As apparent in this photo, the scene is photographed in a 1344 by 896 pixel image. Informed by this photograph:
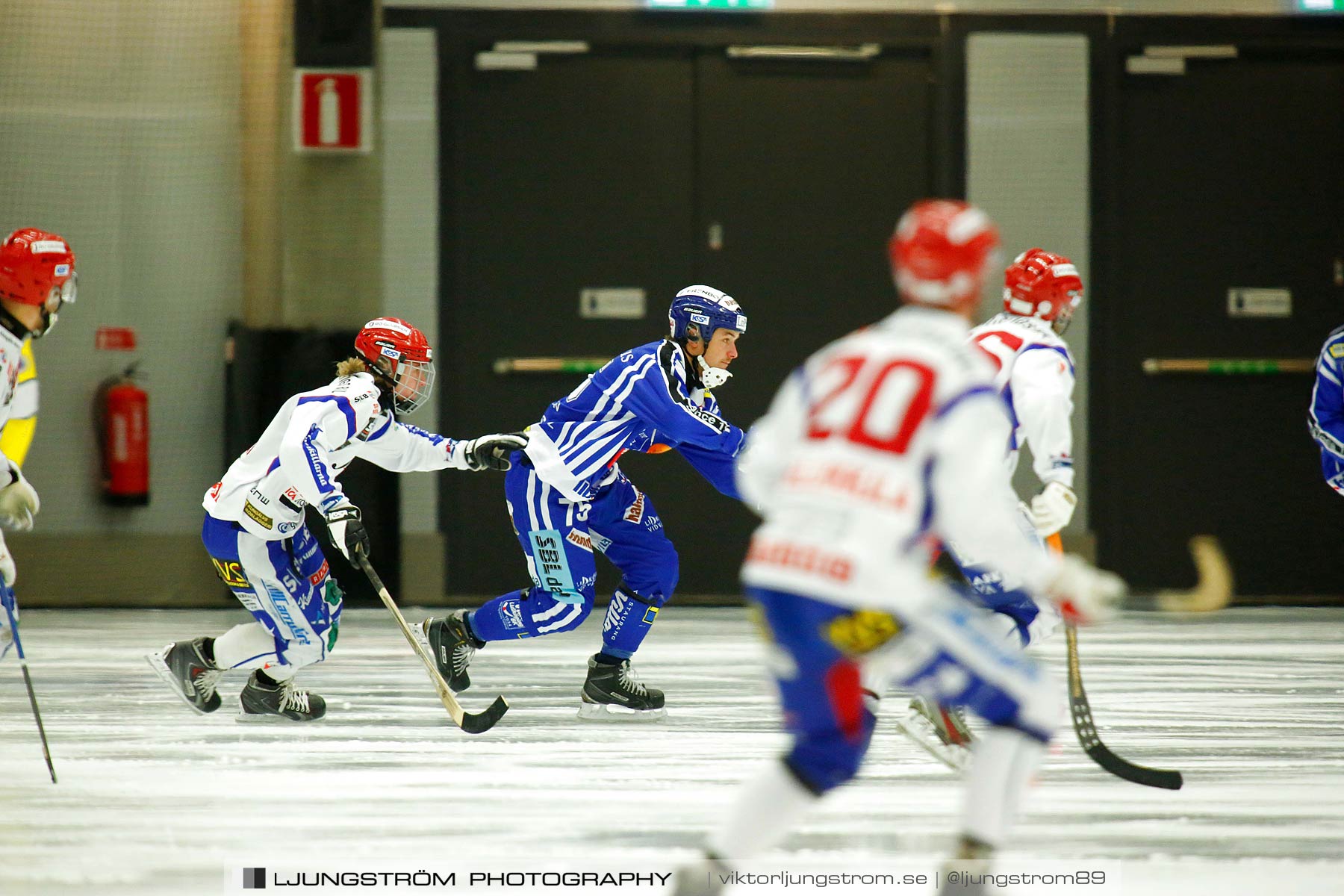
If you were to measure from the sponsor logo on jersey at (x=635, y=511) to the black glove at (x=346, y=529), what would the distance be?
982mm

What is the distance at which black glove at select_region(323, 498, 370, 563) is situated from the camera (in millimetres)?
4297

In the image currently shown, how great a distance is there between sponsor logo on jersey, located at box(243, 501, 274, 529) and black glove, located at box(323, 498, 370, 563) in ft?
0.72

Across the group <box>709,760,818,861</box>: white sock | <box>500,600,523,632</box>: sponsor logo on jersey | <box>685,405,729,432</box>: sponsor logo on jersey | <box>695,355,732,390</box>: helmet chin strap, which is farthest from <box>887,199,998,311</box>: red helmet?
<box>500,600,523,632</box>: sponsor logo on jersey

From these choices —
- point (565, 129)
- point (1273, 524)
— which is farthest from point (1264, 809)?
point (565, 129)

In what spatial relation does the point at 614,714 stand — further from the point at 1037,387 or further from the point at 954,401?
the point at 954,401

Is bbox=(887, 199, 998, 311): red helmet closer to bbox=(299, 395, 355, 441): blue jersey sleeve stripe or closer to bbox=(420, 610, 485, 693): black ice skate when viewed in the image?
bbox=(299, 395, 355, 441): blue jersey sleeve stripe

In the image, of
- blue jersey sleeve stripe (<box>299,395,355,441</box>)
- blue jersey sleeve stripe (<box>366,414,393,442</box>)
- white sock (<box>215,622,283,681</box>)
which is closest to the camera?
blue jersey sleeve stripe (<box>299,395,355,441</box>)

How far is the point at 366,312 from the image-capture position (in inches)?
302

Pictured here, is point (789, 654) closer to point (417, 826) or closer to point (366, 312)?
point (417, 826)

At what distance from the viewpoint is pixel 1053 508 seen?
3.64m

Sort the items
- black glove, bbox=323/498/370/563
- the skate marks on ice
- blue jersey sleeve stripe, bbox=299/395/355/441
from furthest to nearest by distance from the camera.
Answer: blue jersey sleeve stripe, bbox=299/395/355/441, black glove, bbox=323/498/370/563, the skate marks on ice

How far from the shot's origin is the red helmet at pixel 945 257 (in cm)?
251

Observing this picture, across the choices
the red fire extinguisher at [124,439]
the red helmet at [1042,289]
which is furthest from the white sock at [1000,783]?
the red fire extinguisher at [124,439]

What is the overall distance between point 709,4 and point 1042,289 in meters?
4.37
